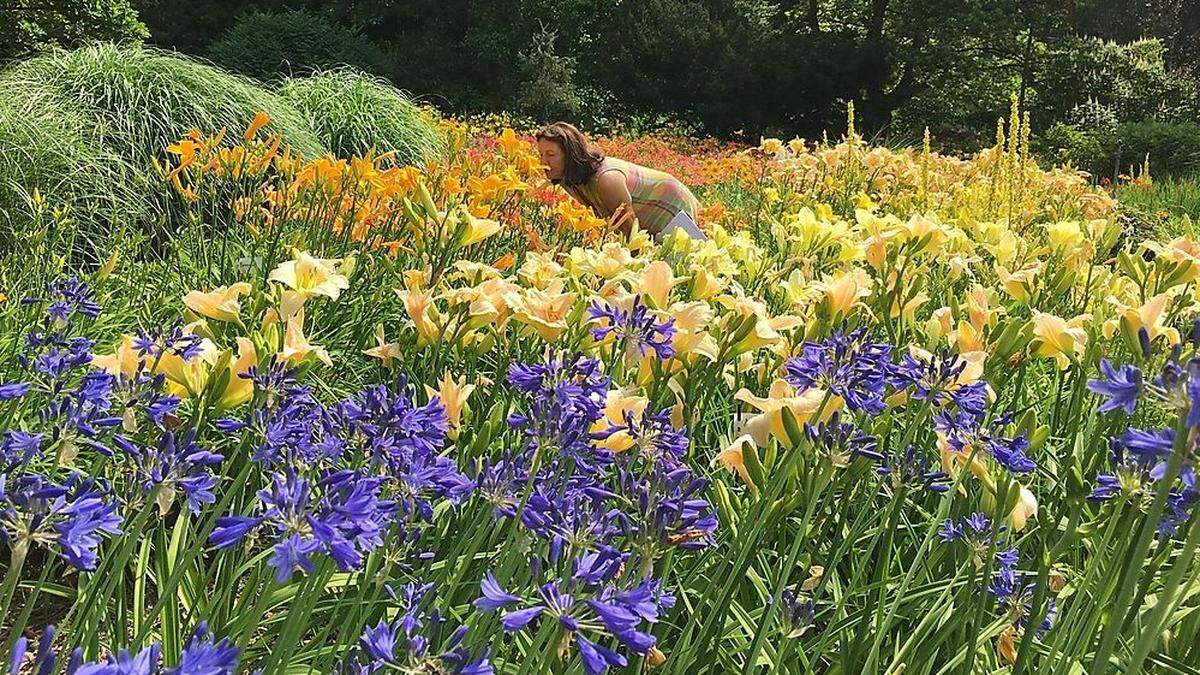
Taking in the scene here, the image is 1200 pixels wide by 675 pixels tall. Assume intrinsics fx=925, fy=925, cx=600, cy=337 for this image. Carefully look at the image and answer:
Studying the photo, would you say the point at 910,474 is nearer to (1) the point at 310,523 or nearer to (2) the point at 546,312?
(2) the point at 546,312

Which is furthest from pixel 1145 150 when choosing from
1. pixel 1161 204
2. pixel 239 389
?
pixel 239 389

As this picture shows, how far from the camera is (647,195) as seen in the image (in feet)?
16.3

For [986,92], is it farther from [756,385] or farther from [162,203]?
[756,385]

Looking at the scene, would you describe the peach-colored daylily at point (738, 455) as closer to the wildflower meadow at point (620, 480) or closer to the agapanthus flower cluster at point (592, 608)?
the wildflower meadow at point (620, 480)

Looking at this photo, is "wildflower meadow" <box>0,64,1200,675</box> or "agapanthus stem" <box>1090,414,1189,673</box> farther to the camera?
"wildflower meadow" <box>0,64,1200,675</box>

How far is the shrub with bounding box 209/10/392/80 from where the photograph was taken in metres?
16.6

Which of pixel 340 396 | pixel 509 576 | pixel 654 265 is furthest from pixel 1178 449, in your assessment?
pixel 340 396

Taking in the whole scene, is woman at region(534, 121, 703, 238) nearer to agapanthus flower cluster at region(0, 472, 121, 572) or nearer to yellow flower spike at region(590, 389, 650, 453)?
yellow flower spike at region(590, 389, 650, 453)

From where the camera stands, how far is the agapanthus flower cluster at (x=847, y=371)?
125 centimetres

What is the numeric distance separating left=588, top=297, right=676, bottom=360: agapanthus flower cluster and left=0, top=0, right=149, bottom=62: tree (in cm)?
1099

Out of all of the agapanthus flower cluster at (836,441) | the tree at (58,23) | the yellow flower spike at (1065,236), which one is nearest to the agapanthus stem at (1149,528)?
the agapanthus flower cluster at (836,441)

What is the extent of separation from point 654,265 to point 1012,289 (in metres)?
0.87

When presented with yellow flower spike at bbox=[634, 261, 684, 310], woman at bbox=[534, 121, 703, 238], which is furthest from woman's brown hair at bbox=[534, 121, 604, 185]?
yellow flower spike at bbox=[634, 261, 684, 310]

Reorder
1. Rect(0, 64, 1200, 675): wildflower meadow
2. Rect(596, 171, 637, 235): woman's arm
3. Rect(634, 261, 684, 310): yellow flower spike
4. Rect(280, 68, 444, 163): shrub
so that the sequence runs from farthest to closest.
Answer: Rect(280, 68, 444, 163): shrub < Rect(596, 171, 637, 235): woman's arm < Rect(634, 261, 684, 310): yellow flower spike < Rect(0, 64, 1200, 675): wildflower meadow
